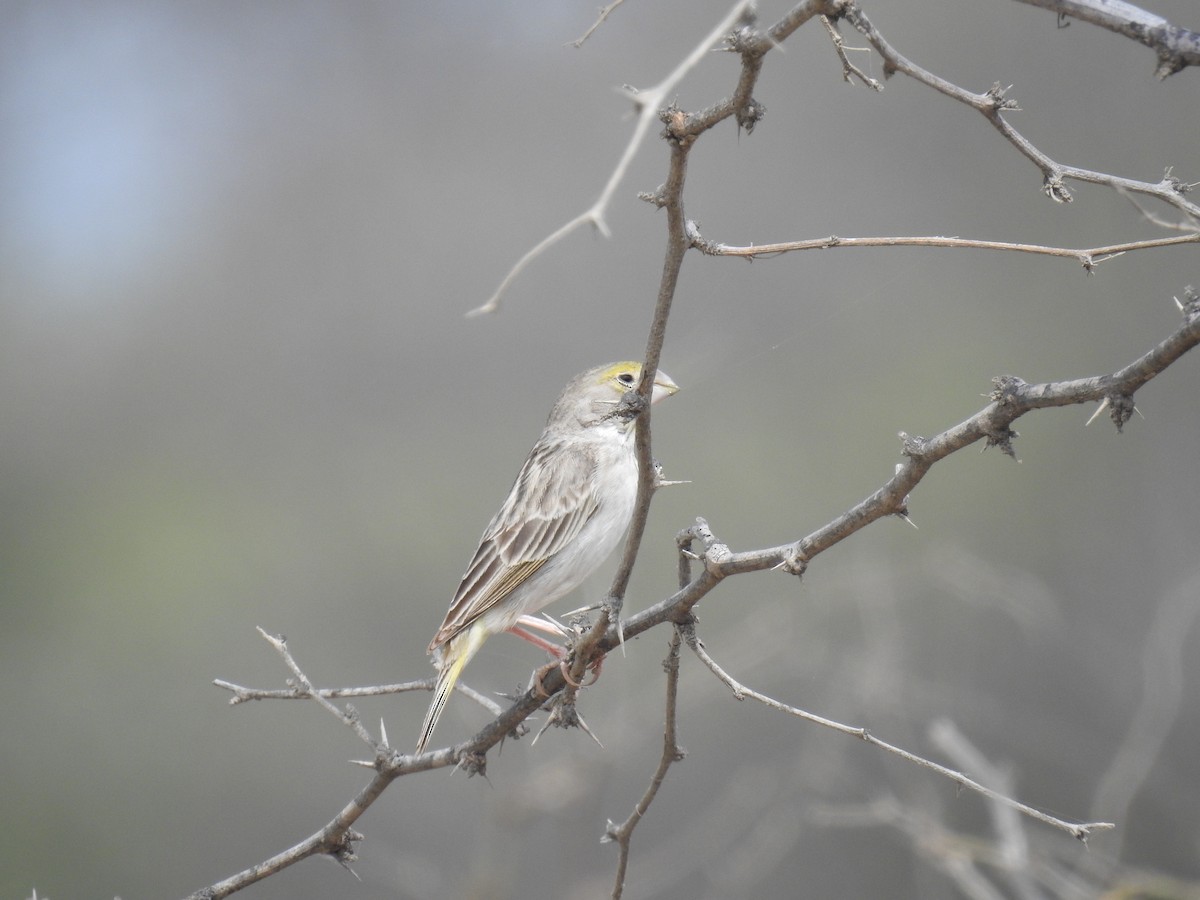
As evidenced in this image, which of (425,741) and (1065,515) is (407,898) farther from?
(1065,515)

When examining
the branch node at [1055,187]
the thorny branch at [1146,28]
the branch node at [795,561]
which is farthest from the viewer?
the branch node at [795,561]

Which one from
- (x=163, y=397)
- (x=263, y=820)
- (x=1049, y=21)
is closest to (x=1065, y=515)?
(x=1049, y=21)

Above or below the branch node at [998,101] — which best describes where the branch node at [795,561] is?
below

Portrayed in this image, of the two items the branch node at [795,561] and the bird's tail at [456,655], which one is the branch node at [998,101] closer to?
the branch node at [795,561]

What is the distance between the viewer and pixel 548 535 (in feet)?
16.2

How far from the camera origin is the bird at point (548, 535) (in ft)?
15.9

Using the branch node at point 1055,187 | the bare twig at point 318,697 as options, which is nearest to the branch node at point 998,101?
the branch node at point 1055,187

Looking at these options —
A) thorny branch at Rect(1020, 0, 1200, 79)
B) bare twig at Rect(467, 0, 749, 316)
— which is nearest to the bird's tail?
bare twig at Rect(467, 0, 749, 316)

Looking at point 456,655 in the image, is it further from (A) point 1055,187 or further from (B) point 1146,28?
(B) point 1146,28

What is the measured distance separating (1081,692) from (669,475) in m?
3.55

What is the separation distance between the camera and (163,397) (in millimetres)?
12734

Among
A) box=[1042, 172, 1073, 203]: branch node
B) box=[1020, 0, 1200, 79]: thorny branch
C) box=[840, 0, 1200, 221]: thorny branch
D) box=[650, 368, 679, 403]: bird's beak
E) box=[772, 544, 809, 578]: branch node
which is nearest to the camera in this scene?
box=[1020, 0, 1200, 79]: thorny branch

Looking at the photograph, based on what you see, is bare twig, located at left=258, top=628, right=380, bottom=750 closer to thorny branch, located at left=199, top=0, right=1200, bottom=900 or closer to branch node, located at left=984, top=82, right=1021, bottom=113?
thorny branch, located at left=199, top=0, right=1200, bottom=900

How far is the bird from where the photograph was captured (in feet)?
15.9
